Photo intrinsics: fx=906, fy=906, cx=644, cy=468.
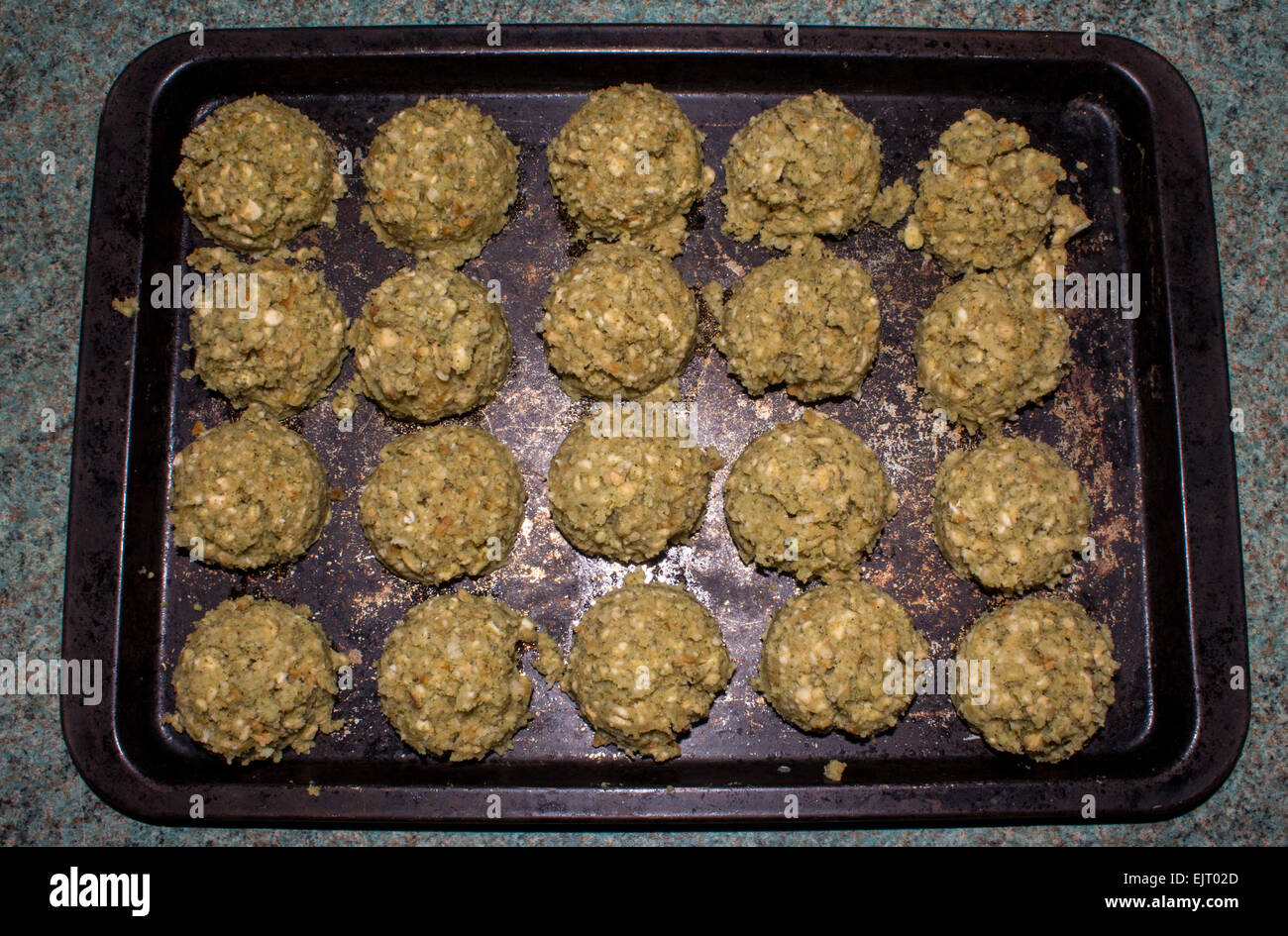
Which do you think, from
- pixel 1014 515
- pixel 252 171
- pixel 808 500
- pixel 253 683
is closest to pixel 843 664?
pixel 808 500

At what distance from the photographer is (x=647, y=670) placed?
1.74m

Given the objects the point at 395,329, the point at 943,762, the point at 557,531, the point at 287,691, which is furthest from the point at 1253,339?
the point at 287,691

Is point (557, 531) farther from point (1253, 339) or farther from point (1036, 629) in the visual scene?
point (1253, 339)

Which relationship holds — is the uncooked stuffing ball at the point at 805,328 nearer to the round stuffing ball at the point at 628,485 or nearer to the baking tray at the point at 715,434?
the baking tray at the point at 715,434

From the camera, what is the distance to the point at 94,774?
69.4 inches

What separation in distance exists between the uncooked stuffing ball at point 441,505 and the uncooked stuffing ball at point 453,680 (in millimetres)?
100

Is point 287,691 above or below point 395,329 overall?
below

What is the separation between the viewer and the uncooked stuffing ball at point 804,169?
186 cm

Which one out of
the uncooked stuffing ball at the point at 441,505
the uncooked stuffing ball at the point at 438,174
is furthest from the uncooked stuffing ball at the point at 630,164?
the uncooked stuffing ball at the point at 441,505

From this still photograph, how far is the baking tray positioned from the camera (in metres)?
1.80

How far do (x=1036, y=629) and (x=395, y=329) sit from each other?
142 centimetres

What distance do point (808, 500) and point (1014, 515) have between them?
0.42 meters

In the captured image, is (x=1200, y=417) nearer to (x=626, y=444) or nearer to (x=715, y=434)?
(x=715, y=434)
